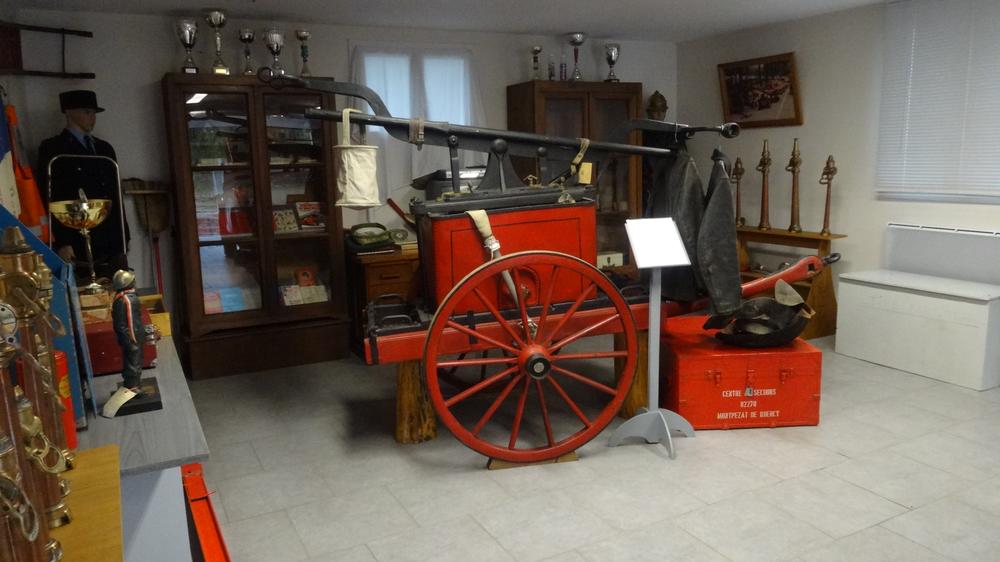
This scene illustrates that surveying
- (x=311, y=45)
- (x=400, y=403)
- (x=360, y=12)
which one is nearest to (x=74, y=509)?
(x=400, y=403)

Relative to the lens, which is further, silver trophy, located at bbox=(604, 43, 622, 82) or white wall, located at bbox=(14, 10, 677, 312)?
silver trophy, located at bbox=(604, 43, 622, 82)

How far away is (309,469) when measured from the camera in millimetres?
3244

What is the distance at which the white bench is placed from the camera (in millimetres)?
4070

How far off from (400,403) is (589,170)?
142 centimetres

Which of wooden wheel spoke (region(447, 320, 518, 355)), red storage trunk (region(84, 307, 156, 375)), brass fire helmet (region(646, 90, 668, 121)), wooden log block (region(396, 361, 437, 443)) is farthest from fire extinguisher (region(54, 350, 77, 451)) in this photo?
brass fire helmet (region(646, 90, 668, 121))

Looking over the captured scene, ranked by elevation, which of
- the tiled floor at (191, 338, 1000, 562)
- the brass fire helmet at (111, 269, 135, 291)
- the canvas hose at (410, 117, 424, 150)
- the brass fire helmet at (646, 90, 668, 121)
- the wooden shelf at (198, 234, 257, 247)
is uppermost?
the brass fire helmet at (646, 90, 668, 121)

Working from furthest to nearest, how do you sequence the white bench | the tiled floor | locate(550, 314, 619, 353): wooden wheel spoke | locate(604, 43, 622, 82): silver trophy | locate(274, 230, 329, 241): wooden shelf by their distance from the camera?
locate(604, 43, 622, 82): silver trophy, locate(274, 230, 329, 241): wooden shelf, the white bench, locate(550, 314, 619, 353): wooden wheel spoke, the tiled floor

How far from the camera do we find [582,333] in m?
3.16

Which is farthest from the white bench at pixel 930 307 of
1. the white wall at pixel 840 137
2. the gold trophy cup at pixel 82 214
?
the gold trophy cup at pixel 82 214

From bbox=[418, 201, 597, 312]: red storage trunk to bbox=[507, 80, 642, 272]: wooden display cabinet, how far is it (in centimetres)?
201

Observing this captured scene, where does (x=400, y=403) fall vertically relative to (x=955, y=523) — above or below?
above

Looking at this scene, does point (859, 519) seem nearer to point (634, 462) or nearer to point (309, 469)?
point (634, 462)

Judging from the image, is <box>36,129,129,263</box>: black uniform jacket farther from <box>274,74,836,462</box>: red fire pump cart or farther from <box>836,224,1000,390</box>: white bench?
<box>836,224,1000,390</box>: white bench

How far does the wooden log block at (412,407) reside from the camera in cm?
344
